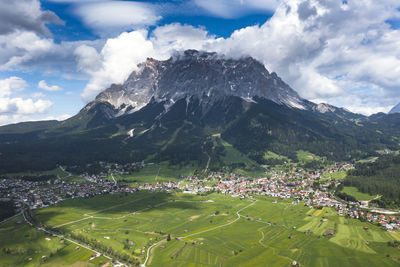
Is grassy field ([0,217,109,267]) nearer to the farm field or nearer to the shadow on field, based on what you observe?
the farm field

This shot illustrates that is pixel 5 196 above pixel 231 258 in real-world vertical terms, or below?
above

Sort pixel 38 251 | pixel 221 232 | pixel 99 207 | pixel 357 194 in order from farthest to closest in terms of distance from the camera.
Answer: pixel 357 194
pixel 99 207
pixel 221 232
pixel 38 251

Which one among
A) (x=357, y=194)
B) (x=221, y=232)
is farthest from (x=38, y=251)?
(x=357, y=194)

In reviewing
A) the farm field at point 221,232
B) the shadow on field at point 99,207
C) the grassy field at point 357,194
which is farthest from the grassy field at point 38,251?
the grassy field at point 357,194

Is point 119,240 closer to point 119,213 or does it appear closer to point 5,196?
point 119,213

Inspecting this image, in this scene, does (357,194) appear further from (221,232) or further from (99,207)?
(99,207)

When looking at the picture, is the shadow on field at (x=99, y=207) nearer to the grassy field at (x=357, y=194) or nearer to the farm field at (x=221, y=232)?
the farm field at (x=221, y=232)

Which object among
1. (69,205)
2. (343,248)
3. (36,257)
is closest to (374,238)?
(343,248)
